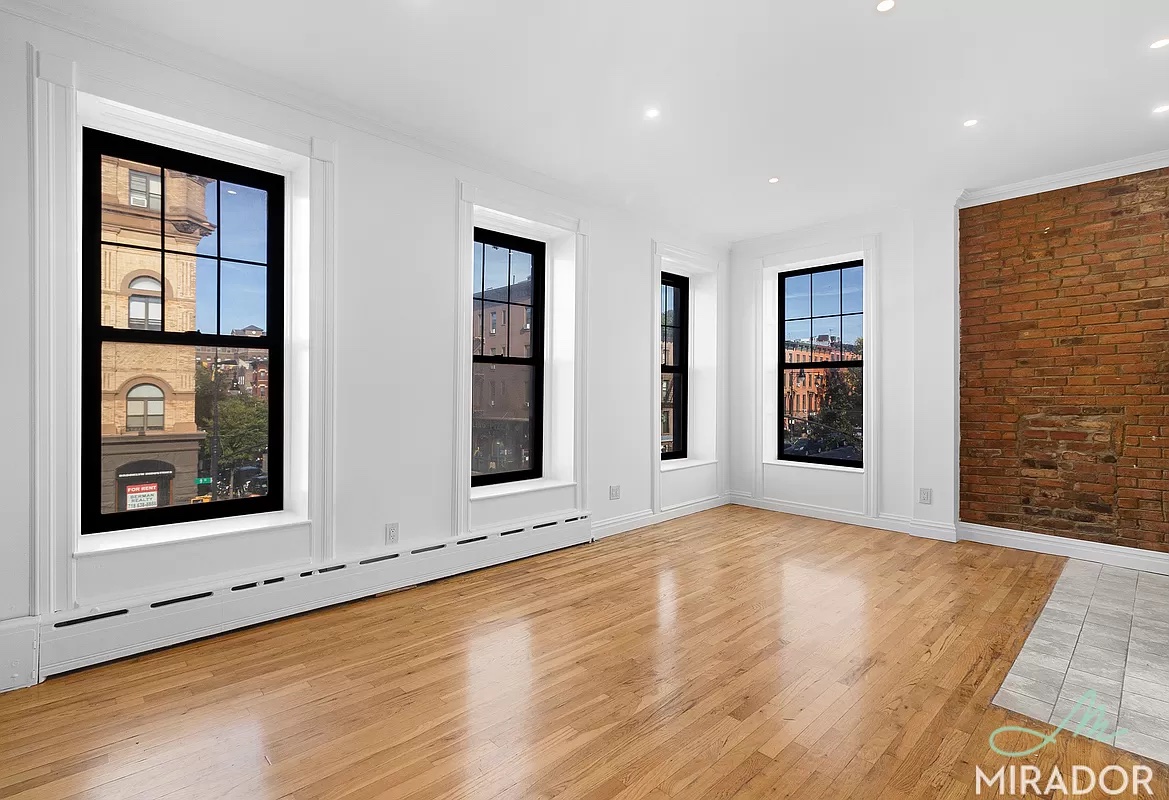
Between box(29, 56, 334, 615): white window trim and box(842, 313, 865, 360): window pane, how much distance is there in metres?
4.75

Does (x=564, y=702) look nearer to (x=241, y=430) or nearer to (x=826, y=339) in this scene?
(x=241, y=430)

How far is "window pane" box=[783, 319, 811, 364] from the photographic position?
6129mm

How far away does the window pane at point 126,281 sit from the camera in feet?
9.48

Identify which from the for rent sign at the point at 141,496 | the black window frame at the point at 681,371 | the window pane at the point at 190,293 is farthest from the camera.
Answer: the black window frame at the point at 681,371

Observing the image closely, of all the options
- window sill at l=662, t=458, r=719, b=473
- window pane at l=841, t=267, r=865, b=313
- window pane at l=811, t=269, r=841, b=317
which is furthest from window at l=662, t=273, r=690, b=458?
window pane at l=841, t=267, r=865, b=313

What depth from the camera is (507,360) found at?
15.4 feet

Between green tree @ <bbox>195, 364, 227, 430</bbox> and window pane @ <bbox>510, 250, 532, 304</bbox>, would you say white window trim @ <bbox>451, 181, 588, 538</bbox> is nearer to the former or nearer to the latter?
window pane @ <bbox>510, 250, 532, 304</bbox>

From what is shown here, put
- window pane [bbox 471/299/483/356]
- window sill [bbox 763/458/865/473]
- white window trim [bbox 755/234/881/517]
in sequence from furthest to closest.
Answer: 1. window sill [bbox 763/458/865/473]
2. white window trim [bbox 755/234/881/517]
3. window pane [bbox 471/299/483/356]

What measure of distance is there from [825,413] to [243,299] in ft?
17.0

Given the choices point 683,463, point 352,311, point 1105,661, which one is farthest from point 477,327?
point 1105,661

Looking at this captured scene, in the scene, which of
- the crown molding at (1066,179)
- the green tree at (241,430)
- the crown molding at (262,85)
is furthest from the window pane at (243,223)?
the crown molding at (1066,179)

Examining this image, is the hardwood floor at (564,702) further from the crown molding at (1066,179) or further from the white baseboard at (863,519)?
the crown molding at (1066,179)

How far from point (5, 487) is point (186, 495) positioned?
771 millimetres

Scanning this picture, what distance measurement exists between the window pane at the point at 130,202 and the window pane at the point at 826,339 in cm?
549
